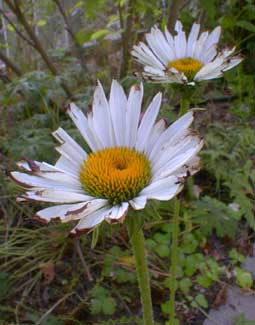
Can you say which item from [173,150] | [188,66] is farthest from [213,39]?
[173,150]

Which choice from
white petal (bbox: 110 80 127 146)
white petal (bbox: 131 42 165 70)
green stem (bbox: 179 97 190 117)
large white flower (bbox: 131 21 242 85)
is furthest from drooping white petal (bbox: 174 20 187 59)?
white petal (bbox: 110 80 127 146)

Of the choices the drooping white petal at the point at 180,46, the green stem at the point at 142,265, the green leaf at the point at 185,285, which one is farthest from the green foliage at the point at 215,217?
the green stem at the point at 142,265

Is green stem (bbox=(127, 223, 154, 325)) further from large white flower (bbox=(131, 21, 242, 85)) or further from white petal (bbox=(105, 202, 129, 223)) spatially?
large white flower (bbox=(131, 21, 242, 85))

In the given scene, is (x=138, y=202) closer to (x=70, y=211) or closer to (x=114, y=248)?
(x=70, y=211)

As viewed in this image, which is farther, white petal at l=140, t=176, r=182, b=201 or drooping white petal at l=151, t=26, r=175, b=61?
drooping white petal at l=151, t=26, r=175, b=61

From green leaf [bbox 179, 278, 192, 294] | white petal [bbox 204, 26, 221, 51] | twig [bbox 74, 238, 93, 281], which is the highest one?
white petal [bbox 204, 26, 221, 51]

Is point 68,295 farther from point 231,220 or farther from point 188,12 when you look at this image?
point 188,12
